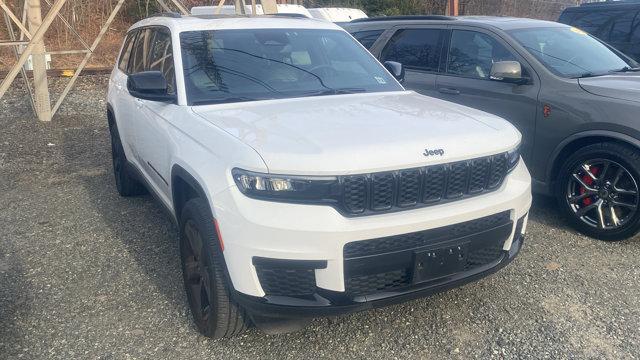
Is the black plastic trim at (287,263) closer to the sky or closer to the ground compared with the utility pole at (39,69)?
closer to the sky

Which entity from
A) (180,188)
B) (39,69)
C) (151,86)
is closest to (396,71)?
(151,86)

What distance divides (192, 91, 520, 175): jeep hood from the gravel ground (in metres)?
1.05

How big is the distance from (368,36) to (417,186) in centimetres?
413

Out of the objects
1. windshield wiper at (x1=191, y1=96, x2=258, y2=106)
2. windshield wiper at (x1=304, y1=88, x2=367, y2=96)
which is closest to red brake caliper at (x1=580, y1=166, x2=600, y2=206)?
windshield wiper at (x1=304, y1=88, x2=367, y2=96)

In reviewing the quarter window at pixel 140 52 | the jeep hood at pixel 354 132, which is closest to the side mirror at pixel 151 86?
the jeep hood at pixel 354 132

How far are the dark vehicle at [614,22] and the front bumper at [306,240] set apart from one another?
6349 millimetres

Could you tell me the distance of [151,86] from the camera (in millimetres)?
3539

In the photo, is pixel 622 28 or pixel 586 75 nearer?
pixel 586 75

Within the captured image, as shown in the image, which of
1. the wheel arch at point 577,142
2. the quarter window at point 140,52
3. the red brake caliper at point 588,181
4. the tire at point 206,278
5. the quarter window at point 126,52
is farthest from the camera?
the quarter window at point 126,52

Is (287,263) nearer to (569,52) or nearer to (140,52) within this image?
(140,52)

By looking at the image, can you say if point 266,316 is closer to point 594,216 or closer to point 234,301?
point 234,301

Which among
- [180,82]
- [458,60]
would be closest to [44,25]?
[180,82]

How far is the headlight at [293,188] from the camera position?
257 cm

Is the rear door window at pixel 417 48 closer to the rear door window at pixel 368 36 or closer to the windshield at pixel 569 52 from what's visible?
the rear door window at pixel 368 36
